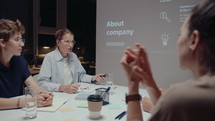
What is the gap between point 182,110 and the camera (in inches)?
21.9

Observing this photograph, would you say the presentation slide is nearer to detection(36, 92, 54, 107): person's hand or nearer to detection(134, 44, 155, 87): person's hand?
detection(134, 44, 155, 87): person's hand

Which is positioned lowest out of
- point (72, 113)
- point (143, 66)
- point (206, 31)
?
point (72, 113)

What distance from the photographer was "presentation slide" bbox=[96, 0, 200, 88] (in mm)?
2680

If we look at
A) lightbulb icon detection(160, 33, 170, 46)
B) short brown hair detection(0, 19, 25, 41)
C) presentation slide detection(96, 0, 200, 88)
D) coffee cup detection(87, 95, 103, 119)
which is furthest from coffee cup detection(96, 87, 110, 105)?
lightbulb icon detection(160, 33, 170, 46)

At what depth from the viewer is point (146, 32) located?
2928mm

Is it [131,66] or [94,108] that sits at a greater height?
[131,66]

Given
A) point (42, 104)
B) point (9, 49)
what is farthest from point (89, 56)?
point (42, 104)

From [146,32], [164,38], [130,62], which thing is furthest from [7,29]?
[164,38]

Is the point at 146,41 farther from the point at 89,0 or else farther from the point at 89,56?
the point at 89,0

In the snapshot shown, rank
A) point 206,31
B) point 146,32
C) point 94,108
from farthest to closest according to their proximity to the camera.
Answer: point 146,32 → point 94,108 → point 206,31

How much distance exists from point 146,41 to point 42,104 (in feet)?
6.62

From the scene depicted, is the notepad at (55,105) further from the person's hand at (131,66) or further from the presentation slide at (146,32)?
the presentation slide at (146,32)

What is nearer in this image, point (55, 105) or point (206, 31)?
point (206, 31)

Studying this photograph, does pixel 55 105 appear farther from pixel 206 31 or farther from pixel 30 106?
pixel 206 31
